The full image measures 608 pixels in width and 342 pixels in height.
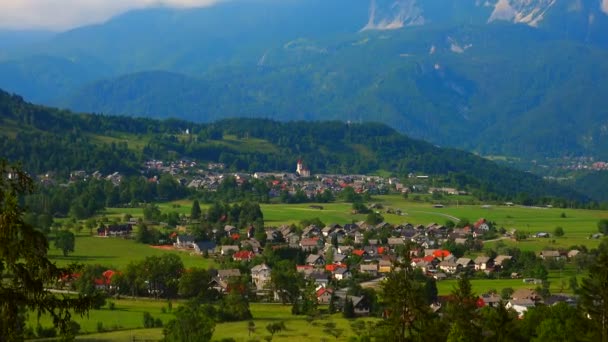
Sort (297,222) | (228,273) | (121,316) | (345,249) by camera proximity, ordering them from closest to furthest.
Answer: (121,316), (228,273), (345,249), (297,222)

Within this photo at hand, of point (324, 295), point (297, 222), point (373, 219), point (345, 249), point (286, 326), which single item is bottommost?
point (286, 326)

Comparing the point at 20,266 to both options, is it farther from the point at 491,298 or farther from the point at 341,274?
the point at 341,274

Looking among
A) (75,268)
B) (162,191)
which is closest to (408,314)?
(75,268)

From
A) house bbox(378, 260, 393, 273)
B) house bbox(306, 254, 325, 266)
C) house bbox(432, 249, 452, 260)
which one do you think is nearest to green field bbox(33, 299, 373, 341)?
house bbox(378, 260, 393, 273)

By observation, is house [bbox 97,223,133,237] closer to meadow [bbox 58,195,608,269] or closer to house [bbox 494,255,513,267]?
meadow [bbox 58,195,608,269]

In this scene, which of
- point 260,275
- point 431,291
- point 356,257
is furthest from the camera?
point 356,257

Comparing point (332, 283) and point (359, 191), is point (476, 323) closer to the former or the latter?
point (332, 283)

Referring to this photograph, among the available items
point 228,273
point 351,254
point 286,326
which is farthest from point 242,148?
point 286,326

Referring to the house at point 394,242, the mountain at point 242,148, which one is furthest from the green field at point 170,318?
the mountain at point 242,148
